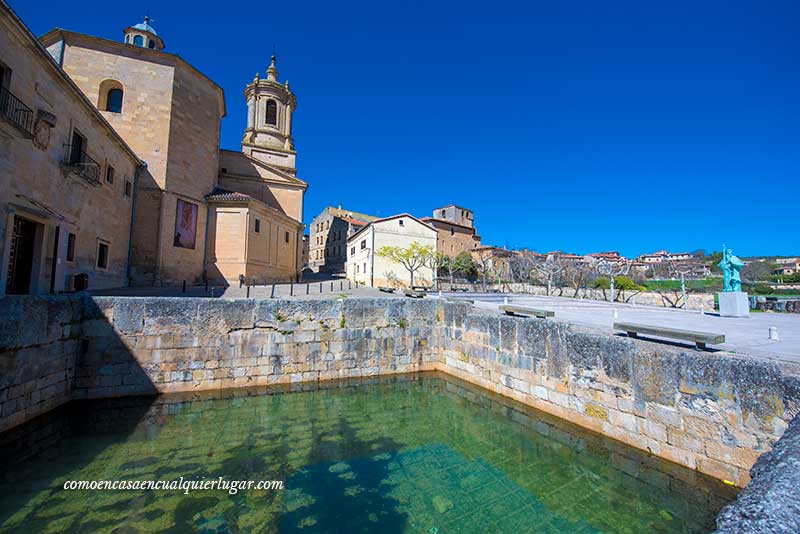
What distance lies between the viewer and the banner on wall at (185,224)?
20125 millimetres

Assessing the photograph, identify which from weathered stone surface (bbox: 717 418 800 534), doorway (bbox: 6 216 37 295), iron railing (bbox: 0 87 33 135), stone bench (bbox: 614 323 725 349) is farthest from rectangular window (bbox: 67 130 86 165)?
weathered stone surface (bbox: 717 418 800 534)

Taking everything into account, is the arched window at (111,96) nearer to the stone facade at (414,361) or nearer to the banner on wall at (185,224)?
the banner on wall at (185,224)

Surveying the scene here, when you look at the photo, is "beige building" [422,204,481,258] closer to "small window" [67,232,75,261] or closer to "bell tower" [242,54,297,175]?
"bell tower" [242,54,297,175]

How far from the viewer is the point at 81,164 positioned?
39.7 ft

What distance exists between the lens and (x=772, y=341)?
696 centimetres

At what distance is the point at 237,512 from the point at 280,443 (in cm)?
190

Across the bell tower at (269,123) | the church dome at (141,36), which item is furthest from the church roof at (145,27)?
the bell tower at (269,123)

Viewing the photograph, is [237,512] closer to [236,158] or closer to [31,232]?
[31,232]

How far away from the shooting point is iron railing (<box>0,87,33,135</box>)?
8.98m

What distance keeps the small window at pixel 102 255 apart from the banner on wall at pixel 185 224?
15.4 feet

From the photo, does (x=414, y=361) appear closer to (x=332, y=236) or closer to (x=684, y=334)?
(x=684, y=334)

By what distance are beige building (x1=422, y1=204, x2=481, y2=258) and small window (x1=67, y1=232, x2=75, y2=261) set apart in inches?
1621

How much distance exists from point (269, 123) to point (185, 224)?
54.1 feet

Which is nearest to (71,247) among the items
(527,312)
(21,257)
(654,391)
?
(21,257)
